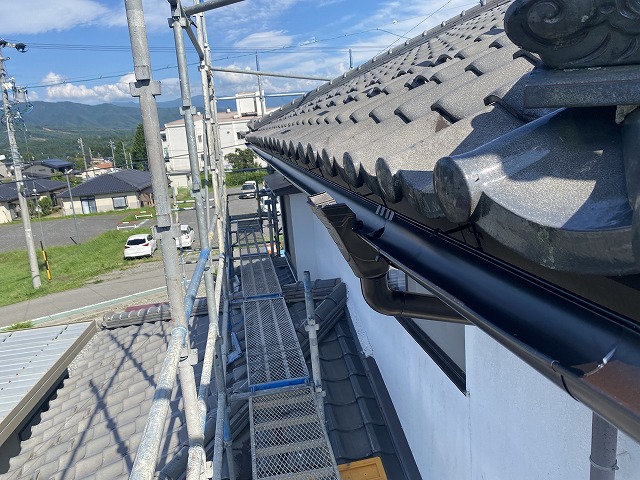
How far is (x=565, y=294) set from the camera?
83 cm

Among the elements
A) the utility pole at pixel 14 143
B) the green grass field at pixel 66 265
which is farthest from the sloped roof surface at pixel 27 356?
the green grass field at pixel 66 265

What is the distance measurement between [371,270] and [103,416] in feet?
14.2

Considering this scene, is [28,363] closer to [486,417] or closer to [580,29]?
[486,417]

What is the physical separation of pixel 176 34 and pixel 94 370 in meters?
4.51

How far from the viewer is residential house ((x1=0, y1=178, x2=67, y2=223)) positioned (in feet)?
123

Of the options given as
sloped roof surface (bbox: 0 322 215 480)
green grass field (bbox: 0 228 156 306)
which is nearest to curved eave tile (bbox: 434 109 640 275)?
sloped roof surface (bbox: 0 322 215 480)

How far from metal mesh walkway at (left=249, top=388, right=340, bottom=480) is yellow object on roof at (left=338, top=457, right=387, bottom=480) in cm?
25

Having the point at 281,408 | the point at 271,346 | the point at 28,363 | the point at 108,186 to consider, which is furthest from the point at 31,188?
the point at 281,408

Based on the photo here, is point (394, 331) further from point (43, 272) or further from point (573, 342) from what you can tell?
point (43, 272)

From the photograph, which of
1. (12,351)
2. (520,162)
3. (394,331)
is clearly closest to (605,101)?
(520,162)

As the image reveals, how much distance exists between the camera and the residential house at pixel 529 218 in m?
0.72

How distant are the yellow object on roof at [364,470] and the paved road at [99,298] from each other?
512 inches

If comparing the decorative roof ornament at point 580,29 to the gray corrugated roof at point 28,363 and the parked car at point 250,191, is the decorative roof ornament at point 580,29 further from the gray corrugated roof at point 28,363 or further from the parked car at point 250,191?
the parked car at point 250,191

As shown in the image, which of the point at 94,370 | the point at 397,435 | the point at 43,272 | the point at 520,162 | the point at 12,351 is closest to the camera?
the point at 520,162
